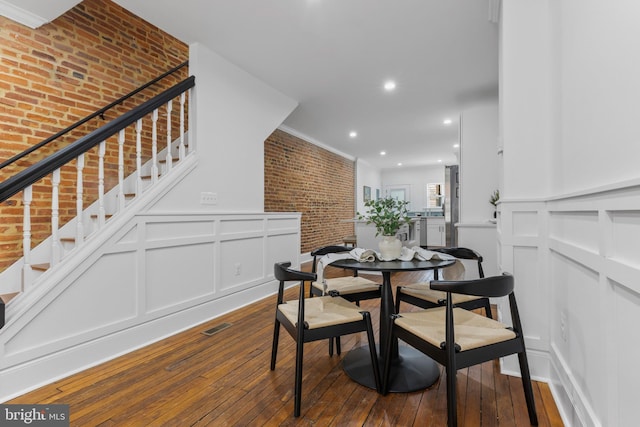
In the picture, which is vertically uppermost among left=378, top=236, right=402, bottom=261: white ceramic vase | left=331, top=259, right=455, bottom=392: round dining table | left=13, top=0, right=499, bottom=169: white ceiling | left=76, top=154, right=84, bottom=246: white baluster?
left=13, top=0, right=499, bottom=169: white ceiling

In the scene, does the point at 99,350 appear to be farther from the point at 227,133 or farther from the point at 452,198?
the point at 452,198

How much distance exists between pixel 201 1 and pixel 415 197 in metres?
9.82

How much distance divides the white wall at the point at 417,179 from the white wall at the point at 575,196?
917 centimetres

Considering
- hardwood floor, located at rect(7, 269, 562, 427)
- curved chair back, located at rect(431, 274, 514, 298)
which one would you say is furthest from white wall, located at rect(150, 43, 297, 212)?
curved chair back, located at rect(431, 274, 514, 298)

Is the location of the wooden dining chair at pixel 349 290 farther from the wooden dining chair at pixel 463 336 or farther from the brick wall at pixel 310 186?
the brick wall at pixel 310 186

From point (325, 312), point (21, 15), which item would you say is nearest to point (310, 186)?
point (21, 15)

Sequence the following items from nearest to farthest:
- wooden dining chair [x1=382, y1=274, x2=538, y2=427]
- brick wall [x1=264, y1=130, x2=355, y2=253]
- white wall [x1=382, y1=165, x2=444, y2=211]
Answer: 1. wooden dining chair [x1=382, y1=274, x2=538, y2=427]
2. brick wall [x1=264, y1=130, x2=355, y2=253]
3. white wall [x1=382, y1=165, x2=444, y2=211]

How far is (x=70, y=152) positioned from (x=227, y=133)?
5.06 feet

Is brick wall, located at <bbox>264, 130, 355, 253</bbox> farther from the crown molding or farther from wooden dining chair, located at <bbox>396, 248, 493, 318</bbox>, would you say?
wooden dining chair, located at <bbox>396, 248, 493, 318</bbox>

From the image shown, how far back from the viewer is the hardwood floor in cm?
158

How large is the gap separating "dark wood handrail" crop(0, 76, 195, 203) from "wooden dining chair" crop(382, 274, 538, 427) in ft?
7.82

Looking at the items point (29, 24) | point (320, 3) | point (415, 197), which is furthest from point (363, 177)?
point (29, 24)

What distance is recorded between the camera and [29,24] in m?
2.48

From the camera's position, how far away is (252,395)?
180cm
